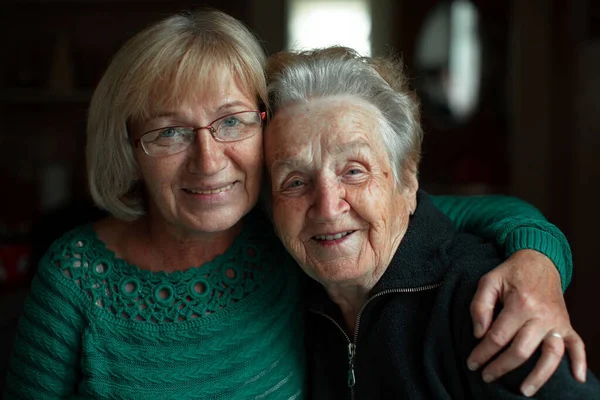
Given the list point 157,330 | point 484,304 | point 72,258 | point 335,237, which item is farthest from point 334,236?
point 72,258

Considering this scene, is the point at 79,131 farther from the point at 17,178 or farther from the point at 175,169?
the point at 175,169

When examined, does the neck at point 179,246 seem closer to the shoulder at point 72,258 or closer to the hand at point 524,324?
the shoulder at point 72,258

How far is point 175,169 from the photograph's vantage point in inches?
57.1

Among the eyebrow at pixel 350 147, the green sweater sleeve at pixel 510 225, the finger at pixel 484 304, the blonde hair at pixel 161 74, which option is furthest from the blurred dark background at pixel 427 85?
the finger at pixel 484 304

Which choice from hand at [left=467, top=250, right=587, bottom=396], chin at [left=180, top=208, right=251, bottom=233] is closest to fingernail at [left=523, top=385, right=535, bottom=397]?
hand at [left=467, top=250, right=587, bottom=396]

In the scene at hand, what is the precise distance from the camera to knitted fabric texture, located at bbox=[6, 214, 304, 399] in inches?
56.2

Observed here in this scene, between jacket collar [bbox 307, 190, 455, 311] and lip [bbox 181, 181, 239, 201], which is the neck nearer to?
lip [bbox 181, 181, 239, 201]

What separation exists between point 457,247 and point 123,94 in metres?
0.82

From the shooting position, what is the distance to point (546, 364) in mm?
1091

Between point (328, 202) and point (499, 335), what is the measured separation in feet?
1.39

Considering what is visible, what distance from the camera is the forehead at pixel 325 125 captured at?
1353 millimetres

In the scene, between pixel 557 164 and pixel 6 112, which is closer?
pixel 557 164

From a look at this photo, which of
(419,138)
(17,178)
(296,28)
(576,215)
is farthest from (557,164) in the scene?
(17,178)

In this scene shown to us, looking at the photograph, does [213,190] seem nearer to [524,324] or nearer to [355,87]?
[355,87]
